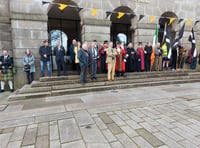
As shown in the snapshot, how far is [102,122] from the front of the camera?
3.38m

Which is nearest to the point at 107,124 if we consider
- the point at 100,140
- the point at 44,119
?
the point at 100,140

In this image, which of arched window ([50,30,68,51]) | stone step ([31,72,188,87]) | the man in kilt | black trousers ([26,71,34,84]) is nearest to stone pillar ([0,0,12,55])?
the man in kilt

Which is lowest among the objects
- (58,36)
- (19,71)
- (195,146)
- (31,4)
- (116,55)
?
(195,146)

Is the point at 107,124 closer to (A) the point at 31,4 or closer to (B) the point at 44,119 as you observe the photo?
(B) the point at 44,119

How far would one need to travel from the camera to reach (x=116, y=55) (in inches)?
284

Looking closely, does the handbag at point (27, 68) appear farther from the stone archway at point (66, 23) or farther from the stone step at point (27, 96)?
the stone archway at point (66, 23)

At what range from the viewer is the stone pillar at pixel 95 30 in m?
7.80

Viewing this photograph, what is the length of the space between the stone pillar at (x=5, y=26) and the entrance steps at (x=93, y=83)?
280 centimetres

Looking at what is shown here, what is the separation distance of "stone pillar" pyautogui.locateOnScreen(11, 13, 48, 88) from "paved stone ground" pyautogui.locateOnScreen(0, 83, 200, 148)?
2637 millimetres

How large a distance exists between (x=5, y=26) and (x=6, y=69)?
2288 mm

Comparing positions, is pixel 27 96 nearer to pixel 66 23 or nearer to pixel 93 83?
pixel 93 83

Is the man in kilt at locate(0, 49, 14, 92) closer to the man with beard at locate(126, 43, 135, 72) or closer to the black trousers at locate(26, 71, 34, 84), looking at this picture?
the black trousers at locate(26, 71, 34, 84)

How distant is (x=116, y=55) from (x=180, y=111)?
13.4 ft

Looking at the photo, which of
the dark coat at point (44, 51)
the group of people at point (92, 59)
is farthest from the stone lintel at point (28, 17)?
the dark coat at point (44, 51)
